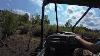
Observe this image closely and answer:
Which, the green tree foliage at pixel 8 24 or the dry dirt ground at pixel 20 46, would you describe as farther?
the green tree foliage at pixel 8 24

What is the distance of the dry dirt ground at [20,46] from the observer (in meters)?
13.3

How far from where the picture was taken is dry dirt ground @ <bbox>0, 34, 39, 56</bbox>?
13312 mm

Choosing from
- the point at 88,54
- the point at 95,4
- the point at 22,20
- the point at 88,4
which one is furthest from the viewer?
the point at 22,20

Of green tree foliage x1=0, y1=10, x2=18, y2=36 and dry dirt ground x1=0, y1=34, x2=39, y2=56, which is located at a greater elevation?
green tree foliage x1=0, y1=10, x2=18, y2=36

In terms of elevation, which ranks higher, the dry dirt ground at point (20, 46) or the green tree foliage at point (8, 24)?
the green tree foliage at point (8, 24)

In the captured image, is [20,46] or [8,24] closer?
[20,46]

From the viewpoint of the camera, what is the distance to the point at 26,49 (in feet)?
46.1

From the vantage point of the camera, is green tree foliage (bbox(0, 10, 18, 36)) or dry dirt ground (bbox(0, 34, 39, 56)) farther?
green tree foliage (bbox(0, 10, 18, 36))

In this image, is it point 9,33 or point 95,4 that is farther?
point 9,33

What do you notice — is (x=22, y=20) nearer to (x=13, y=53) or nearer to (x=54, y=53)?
(x=13, y=53)

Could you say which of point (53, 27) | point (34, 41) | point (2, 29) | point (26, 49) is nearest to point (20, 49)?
point (26, 49)

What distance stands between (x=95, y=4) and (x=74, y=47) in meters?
1.86

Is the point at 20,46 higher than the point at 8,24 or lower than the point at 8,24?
lower

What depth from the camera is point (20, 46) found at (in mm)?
14562
